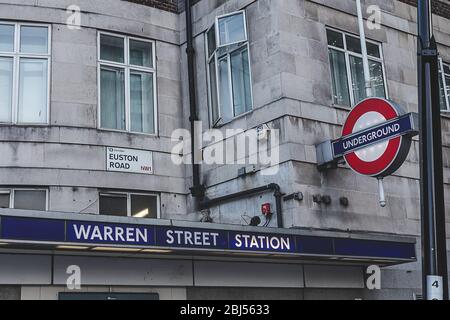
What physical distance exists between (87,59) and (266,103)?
4.09m

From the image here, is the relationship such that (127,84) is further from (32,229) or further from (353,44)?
(32,229)

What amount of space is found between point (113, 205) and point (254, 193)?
304cm

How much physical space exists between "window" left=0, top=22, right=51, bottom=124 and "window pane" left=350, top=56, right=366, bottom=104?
6761 mm

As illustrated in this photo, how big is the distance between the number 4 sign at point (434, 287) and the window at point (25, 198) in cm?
884

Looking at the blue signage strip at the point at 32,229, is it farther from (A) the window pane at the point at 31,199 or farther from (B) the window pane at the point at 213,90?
(B) the window pane at the point at 213,90

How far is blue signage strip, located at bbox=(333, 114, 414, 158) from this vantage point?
12.1 metres

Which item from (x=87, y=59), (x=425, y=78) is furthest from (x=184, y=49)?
(x=425, y=78)

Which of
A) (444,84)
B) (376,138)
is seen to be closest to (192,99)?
(376,138)

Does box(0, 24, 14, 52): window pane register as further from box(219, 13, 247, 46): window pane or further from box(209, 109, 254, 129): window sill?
box(209, 109, 254, 129): window sill

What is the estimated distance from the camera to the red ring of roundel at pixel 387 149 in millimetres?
12333

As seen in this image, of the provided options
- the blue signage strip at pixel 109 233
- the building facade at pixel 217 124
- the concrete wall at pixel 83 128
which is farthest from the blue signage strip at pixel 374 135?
the blue signage strip at pixel 109 233

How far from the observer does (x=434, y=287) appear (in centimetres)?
689

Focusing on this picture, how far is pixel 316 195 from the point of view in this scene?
13328mm

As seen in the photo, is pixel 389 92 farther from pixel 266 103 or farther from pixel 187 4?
pixel 187 4
